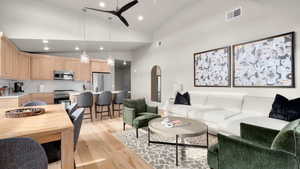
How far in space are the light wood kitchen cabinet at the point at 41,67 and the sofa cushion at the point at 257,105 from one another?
6.66 m

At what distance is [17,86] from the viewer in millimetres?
5242

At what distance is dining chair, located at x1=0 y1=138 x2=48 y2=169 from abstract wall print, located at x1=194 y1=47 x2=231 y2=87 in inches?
162

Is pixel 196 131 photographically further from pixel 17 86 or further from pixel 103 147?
pixel 17 86

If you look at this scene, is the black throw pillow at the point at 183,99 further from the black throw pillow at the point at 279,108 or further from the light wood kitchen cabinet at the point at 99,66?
the light wood kitchen cabinet at the point at 99,66

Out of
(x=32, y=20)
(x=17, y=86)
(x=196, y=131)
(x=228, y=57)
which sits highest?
(x=32, y=20)

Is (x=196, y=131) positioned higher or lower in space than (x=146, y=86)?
lower

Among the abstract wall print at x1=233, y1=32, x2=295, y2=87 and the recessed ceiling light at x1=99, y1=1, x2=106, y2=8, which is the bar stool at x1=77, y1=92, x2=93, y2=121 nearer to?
the recessed ceiling light at x1=99, y1=1, x2=106, y2=8

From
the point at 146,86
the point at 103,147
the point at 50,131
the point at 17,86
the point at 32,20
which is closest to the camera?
the point at 50,131

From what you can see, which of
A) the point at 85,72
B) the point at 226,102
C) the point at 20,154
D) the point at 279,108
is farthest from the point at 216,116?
the point at 85,72

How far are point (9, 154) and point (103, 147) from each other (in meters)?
2.06

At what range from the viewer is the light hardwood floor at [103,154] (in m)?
2.17

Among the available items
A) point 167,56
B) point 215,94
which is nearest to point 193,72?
point 215,94

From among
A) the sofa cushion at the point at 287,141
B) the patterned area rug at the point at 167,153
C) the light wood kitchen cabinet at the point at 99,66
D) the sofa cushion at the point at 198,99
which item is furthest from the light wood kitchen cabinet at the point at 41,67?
the sofa cushion at the point at 287,141

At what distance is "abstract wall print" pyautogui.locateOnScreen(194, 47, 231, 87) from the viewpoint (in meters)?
3.92
